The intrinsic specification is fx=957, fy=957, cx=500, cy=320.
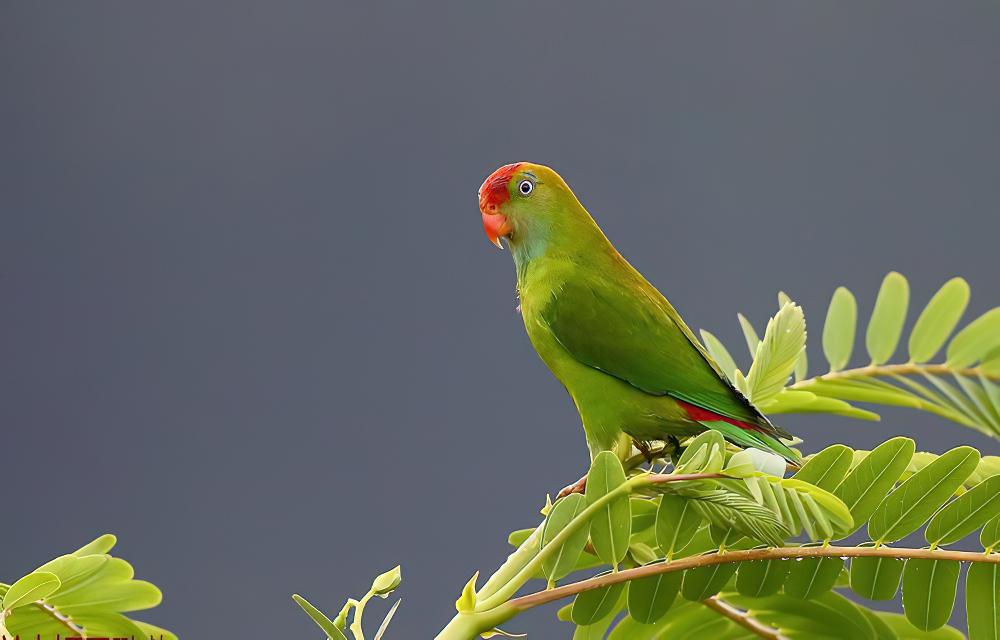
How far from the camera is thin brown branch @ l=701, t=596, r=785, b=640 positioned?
2.57ft

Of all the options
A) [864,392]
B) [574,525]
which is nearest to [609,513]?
[574,525]

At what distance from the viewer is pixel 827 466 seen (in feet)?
2.24

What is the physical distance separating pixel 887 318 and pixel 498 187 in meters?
0.47

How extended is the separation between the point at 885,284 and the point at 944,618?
0.51 meters

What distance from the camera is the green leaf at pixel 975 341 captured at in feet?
3.34

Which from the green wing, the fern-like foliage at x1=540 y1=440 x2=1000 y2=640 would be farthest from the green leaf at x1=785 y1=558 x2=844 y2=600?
the green wing

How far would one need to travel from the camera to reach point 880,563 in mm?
701

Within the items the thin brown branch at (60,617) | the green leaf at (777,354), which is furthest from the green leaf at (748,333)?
the thin brown branch at (60,617)

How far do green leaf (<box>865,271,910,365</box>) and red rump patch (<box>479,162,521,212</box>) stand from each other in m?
0.44

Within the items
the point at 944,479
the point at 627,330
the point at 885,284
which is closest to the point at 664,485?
the point at 944,479

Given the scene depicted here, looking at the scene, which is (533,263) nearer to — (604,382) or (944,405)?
(604,382)

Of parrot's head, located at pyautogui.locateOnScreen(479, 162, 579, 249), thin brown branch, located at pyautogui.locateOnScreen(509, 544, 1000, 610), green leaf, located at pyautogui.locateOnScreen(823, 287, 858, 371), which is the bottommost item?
thin brown branch, located at pyautogui.locateOnScreen(509, 544, 1000, 610)

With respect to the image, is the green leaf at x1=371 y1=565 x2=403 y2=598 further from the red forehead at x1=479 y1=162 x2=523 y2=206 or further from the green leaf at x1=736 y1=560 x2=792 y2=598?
the red forehead at x1=479 y1=162 x2=523 y2=206

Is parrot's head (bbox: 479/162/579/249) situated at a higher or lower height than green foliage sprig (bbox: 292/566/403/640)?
higher
